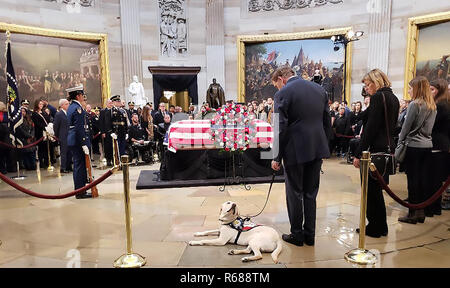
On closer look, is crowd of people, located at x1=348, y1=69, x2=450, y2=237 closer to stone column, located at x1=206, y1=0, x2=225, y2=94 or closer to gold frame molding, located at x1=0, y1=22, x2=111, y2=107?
stone column, located at x1=206, y1=0, x2=225, y2=94

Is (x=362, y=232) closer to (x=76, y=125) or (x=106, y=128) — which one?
(x=76, y=125)

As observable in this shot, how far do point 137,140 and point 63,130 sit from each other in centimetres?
188

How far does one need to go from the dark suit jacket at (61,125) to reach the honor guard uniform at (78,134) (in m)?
2.29

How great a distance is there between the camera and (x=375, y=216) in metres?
3.53

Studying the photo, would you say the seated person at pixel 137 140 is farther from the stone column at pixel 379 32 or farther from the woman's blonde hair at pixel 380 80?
the stone column at pixel 379 32

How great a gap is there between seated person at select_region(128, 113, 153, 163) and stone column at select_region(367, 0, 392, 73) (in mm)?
9289

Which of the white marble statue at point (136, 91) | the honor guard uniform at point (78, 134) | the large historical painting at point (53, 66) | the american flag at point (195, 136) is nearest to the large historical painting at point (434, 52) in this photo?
the american flag at point (195, 136)

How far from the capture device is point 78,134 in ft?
17.4

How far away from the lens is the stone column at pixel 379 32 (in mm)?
11938

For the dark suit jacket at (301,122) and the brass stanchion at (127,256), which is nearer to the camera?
the brass stanchion at (127,256)

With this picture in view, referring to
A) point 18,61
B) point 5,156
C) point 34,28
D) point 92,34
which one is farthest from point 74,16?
point 5,156

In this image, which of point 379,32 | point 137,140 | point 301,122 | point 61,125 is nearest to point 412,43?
point 379,32

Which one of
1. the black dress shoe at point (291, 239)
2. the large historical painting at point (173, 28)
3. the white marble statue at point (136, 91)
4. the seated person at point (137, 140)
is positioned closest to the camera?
the black dress shoe at point (291, 239)

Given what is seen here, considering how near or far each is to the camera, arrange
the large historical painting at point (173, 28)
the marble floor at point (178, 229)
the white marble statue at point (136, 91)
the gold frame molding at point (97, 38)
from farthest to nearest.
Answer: the large historical painting at point (173, 28) → the white marble statue at point (136, 91) → the gold frame molding at point (97, 38) → the marble floor at point (178, 229)
